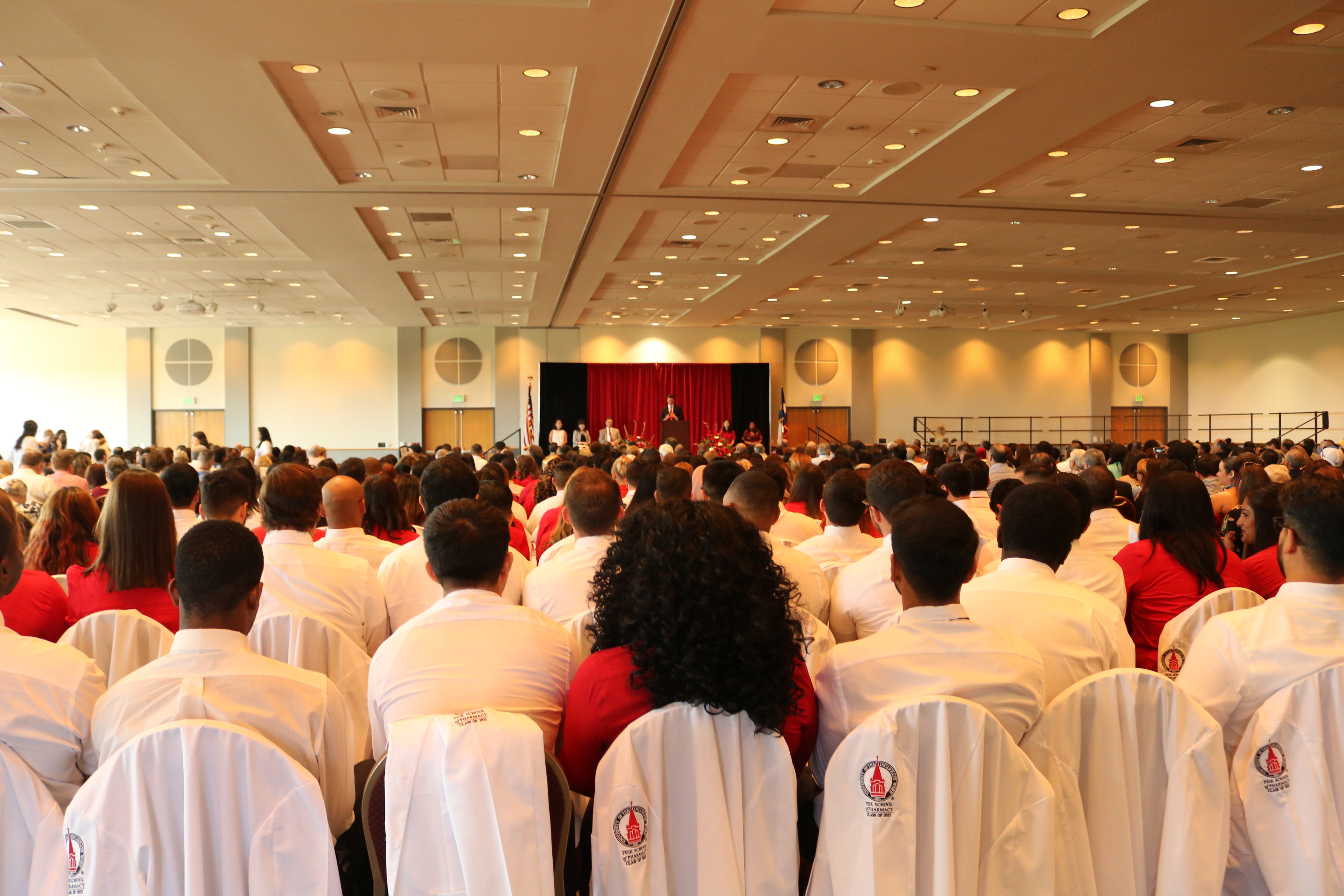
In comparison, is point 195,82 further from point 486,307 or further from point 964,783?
point 486,307

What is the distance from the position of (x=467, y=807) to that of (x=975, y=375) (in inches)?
1070

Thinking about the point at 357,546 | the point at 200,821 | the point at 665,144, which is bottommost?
the point at 200,821

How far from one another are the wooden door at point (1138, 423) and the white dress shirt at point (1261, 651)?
2806cm

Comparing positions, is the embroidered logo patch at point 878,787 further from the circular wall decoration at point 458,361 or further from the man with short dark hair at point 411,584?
the circular wall decoration at point 458,361

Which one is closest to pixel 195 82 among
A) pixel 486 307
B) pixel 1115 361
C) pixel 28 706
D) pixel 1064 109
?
pixel 28 706

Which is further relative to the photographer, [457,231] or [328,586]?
[457,231]

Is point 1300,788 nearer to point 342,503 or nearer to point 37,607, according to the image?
point 37,607

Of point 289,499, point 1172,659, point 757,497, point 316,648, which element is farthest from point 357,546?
point 1172,659

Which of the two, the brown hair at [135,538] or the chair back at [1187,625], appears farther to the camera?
the brown hair at [135,538]

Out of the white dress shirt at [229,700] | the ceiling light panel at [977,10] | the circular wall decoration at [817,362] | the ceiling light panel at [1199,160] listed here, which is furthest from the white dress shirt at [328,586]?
the circular wall decoration at [817,362]

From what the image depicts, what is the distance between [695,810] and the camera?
195 centimetres

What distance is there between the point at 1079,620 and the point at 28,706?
2552 mm

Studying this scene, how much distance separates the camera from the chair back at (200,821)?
1.75 meters

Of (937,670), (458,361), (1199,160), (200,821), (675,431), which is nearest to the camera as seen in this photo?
(200,821)
